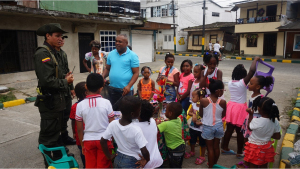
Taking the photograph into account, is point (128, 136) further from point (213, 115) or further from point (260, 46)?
A: point (260, 46)

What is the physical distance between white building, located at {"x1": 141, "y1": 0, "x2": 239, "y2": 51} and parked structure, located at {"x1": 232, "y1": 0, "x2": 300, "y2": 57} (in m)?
9.51

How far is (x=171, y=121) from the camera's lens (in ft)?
9.76

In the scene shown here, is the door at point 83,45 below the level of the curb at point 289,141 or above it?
above

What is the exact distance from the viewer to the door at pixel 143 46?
54.5ft

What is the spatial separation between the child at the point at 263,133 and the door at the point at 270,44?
2291 centimetres

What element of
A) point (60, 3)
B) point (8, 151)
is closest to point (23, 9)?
point (60, 3)

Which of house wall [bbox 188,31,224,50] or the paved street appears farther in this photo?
house wall [bbox 188,31,224,50]

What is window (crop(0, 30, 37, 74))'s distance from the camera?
9047mm

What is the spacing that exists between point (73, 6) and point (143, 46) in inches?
259

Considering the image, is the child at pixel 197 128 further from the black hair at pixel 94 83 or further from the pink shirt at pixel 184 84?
the black hair at pixel 94 83

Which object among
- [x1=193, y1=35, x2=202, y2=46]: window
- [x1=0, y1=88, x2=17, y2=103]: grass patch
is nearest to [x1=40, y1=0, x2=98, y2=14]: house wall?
[x1=0, y1=88, x2=17, y2=103]: grass patch

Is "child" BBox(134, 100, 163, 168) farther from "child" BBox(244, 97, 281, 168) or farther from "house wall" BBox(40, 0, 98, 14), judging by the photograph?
"house wall" BBox(40, 0, 98, 14)

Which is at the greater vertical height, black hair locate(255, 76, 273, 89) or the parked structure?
the parked structure

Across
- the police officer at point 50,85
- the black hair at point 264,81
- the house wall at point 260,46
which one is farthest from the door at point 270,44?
the police officer at point 50,85
